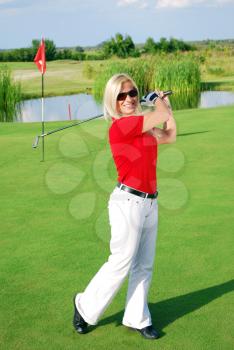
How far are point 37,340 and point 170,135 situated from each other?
5.05 ft

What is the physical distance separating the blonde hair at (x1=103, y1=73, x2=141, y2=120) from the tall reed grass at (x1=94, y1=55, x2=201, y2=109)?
22.8 meters

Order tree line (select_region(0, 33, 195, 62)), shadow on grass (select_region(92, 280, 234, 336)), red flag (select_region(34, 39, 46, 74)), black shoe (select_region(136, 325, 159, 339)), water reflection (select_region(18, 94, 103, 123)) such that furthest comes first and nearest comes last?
tree line (select_region(0, 33, 195, 62)), water reflection (select_region(18, 94, 103, 123)), red flag (select_region(34, 39, 46, 74)), shadow on grass (select_region(92, 280, 234, 336)), black shoe (select_region(136, 325, 159, 339))

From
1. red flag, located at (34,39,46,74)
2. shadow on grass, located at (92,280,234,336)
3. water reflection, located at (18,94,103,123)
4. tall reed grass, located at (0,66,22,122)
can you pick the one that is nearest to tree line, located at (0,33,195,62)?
water reflection, located at (18,94,103,123)

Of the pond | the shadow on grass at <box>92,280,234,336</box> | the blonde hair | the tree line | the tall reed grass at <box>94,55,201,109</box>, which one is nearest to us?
the blonde hair

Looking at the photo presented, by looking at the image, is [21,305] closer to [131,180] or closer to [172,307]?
[172,307]

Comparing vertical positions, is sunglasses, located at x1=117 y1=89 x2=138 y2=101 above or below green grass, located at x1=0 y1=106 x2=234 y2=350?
above

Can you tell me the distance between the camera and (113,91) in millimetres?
3518

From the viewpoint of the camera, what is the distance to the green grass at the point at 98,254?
3857mm

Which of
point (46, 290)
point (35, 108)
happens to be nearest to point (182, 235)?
point (46, 290)

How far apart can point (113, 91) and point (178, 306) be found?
5.39 feet

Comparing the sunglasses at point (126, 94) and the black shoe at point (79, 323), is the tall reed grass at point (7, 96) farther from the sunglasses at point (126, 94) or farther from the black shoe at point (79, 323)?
the sunglasses at point (126, 94)

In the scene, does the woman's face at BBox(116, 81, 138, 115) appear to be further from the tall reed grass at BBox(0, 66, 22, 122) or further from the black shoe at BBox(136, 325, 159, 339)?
the tall reed grass at BBox(0, 66, 22, 122)

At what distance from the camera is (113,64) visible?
92.6 feet

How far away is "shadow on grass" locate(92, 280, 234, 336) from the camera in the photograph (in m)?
4.04
